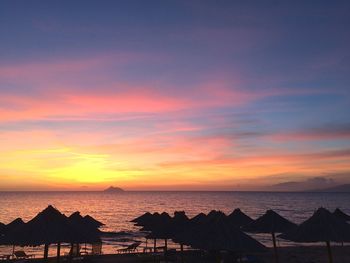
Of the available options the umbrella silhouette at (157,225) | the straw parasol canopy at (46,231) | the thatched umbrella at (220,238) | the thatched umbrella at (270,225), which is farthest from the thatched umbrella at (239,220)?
the straw parasol canopy at (46,231)

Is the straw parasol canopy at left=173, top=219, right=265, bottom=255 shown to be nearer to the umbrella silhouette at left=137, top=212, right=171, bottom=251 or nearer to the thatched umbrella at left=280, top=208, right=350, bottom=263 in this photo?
the thatched umbrella at left=280, top=208, right=350, bottom=263

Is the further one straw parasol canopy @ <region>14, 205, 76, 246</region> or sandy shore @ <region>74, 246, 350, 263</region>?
sandy shore @ <region>74, 246, 350, 263</region>

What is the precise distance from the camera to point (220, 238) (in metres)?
12.9

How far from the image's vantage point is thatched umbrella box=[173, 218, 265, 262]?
12.5m

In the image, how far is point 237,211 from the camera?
25.1 m

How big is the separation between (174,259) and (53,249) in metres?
22.3

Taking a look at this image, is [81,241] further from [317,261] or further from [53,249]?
[53,249]

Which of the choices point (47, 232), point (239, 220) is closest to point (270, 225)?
point (239, 220)

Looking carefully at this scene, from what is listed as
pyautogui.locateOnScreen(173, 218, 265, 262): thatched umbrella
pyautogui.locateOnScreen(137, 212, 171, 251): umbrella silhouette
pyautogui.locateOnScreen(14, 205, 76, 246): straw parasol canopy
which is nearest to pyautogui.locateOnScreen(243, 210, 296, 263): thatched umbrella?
pyautogui.locateOnScreen(173, 218, 265, 262): thatched umbrella

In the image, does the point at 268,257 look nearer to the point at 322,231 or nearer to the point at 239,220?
the point at 239,220

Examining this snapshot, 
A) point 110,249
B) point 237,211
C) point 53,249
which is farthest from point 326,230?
point 53,249

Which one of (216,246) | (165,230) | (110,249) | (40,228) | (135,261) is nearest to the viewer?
(216,246)

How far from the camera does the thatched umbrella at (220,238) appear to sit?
12.5m

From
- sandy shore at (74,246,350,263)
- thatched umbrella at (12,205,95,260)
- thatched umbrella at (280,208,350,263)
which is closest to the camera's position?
thatched umbrella at (280,208,350,263)
